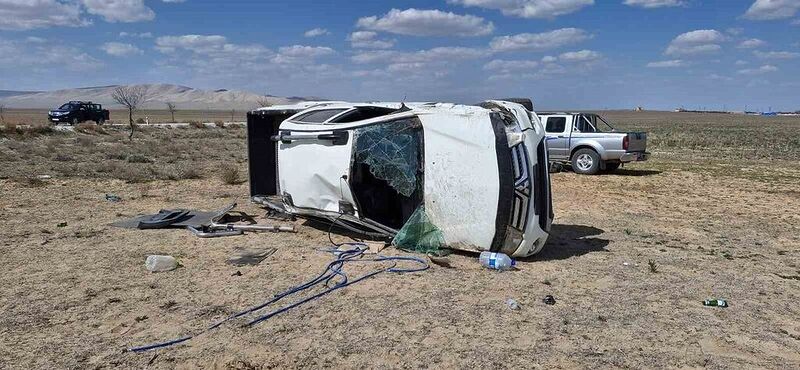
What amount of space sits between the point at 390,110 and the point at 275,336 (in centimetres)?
382

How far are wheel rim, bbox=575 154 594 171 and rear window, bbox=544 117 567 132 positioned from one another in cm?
98

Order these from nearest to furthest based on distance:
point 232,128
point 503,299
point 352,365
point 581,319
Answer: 1. point 352,365
2. point 581,319
3. point 503,299
4. point 232,128

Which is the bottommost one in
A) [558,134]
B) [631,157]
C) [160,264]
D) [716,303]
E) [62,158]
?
[716,303]

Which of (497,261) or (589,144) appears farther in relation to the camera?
(589,144)

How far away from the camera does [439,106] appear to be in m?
7.18

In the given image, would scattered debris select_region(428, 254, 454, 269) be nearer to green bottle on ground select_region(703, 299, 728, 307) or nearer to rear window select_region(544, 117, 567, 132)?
green bottle on ground select_region(703, 299, 728, 307)

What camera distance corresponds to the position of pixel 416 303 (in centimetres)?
547

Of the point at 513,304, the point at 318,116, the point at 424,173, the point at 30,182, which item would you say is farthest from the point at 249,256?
the point at 30,182

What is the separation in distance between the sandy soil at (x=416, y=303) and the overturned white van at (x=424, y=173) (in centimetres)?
51

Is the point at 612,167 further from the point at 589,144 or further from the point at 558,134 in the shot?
the point at 558,134

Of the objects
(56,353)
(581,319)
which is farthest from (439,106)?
(56,353)

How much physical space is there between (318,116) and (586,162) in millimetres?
10769

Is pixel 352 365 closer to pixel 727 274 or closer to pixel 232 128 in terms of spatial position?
pixel 727 274

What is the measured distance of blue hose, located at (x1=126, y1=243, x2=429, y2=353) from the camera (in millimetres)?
4793
